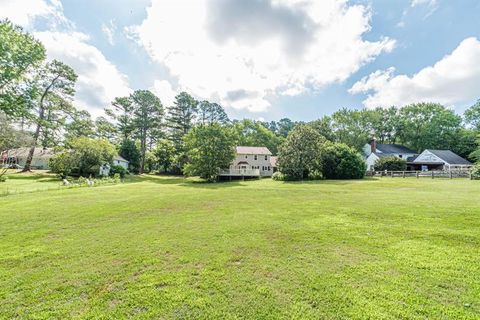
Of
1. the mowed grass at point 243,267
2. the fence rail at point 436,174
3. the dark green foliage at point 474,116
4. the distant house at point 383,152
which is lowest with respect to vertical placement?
the mowed grass at point 243,267

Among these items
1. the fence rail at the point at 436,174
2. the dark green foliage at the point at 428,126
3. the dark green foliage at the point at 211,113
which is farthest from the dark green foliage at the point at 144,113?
the dark green foliage at the point at 428,126

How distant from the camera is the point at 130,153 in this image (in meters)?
Answer: 41.8

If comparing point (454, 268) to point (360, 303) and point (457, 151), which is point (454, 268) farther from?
point (457, 151)

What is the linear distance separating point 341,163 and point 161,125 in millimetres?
32493

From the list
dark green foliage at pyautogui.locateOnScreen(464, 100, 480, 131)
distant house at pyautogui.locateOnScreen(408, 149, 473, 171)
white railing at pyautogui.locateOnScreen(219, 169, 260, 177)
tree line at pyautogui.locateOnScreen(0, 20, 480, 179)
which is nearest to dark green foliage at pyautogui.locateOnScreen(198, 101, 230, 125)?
tree line at pyautogui.locateOnScreen(0, 20, 480, 179)

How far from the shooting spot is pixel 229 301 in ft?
10.5

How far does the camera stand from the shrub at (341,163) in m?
28.2

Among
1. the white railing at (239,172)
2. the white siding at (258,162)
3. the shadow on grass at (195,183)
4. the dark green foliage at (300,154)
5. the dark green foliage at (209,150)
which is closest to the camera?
the shadow on grass at (195,183)

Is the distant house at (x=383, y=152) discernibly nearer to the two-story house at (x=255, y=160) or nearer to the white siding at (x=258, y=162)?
the white siding at (x=258, y=162)

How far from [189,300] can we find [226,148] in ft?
80.8

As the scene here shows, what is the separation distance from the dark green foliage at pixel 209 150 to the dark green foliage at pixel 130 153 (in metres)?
19.1

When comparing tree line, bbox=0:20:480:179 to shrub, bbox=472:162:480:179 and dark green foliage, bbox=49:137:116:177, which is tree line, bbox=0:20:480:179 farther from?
shrub, bbox=472:162:480:179

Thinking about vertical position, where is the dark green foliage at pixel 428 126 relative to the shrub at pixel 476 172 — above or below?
above

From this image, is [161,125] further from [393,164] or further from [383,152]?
[383,152]
